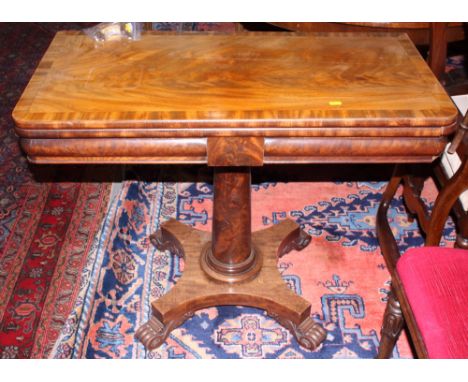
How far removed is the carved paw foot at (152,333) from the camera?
1.91 metres

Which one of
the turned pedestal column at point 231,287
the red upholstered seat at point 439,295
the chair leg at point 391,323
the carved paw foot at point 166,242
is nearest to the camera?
the red upholstered seat at point 439,295

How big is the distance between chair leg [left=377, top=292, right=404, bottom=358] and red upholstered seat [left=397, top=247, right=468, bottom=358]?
16cm

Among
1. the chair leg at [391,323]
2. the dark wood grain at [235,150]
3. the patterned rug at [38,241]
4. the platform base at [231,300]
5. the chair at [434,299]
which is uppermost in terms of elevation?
the dark wood grain at [235,150]

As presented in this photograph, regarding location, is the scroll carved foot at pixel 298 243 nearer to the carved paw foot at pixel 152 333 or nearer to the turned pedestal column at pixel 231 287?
the turned pedestal column at pixel 231 287

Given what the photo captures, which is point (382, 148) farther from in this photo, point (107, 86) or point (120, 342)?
point (120, 342)

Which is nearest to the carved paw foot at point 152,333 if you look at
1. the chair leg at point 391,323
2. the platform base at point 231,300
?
the platform base at point 231,300

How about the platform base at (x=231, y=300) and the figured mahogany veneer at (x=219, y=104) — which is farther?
the platform base at (x=231, y=300)

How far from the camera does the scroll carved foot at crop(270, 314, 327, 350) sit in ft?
6.25

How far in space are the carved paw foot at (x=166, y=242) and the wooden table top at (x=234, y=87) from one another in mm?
857

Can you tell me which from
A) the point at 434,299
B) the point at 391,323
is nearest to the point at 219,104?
the point at 434,299

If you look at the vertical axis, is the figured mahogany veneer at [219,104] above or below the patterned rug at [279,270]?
above

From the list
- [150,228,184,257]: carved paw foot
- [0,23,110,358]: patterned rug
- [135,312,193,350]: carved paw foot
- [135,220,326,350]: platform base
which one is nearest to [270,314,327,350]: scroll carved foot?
[135,220,326,350]: platform base

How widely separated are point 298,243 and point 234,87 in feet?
3.42

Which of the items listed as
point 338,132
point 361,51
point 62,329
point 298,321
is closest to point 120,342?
point 62,329
